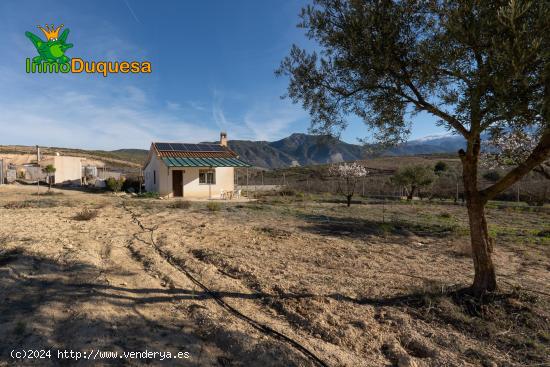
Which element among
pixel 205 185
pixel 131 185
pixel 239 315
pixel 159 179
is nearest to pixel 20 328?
pixel 239 315

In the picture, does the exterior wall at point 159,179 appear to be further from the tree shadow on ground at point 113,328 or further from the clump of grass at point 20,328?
the clump of grass at point 20,328

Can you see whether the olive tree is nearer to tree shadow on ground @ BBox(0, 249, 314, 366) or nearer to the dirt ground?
the dirt ground

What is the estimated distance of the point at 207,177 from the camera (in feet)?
85.1

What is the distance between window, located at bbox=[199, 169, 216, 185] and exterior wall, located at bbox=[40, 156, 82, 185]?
20.4 meters

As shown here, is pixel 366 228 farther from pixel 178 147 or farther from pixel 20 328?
pixel 178 147

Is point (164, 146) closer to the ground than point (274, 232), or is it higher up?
higher up

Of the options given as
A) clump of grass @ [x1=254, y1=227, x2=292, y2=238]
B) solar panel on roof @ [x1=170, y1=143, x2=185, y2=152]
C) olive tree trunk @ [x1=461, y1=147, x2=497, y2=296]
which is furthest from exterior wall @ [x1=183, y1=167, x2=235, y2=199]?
olive tree trunk @ [x1=461, y1=147, x2=497, y2=296]

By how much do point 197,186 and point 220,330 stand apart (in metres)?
22.2

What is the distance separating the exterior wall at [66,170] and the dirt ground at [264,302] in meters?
32.4

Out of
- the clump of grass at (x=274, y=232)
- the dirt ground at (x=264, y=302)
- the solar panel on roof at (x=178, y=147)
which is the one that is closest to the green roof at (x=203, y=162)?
the solar panel on roof at (x=178, y=147)

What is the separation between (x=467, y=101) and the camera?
3.77 meters

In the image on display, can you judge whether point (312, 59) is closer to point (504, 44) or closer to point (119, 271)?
point (504, 44)

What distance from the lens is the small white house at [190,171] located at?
24.5 m

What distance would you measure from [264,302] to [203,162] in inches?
837
